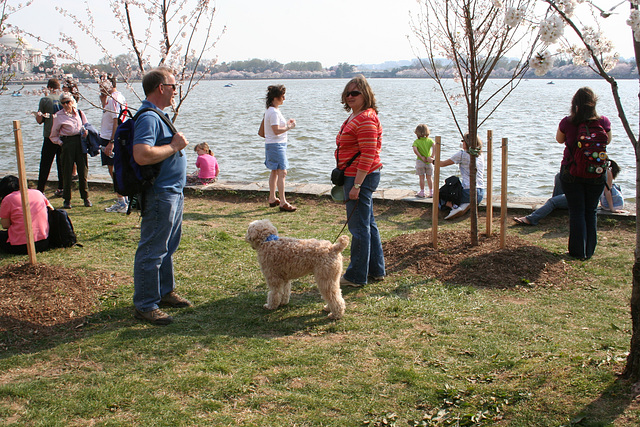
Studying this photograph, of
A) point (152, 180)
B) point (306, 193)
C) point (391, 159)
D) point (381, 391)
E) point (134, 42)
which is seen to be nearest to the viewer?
point (381, 391)

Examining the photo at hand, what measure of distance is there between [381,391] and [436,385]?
0.37 meters

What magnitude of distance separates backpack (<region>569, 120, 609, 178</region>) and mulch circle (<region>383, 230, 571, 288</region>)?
1.08 metres

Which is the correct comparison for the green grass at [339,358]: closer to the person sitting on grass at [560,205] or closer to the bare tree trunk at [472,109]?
the bare tree trunk at [472,109]

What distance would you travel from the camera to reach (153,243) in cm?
462

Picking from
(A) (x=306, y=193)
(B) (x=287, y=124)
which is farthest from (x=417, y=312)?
(A) (x=306, y=193)

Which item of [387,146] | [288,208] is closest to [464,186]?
[288,208]

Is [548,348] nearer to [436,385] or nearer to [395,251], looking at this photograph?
[436,385]

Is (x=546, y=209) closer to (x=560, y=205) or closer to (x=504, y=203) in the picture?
(x=560, y=205)

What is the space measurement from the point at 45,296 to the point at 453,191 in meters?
6.16

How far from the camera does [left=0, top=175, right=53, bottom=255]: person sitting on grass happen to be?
657 cm

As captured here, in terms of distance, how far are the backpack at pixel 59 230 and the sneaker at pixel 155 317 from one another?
8.73 feet

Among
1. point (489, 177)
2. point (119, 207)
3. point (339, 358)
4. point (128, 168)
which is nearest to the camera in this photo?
point (339, 358)

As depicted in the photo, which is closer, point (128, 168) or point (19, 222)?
point (128, 168)

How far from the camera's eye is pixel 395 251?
6.76 metres
